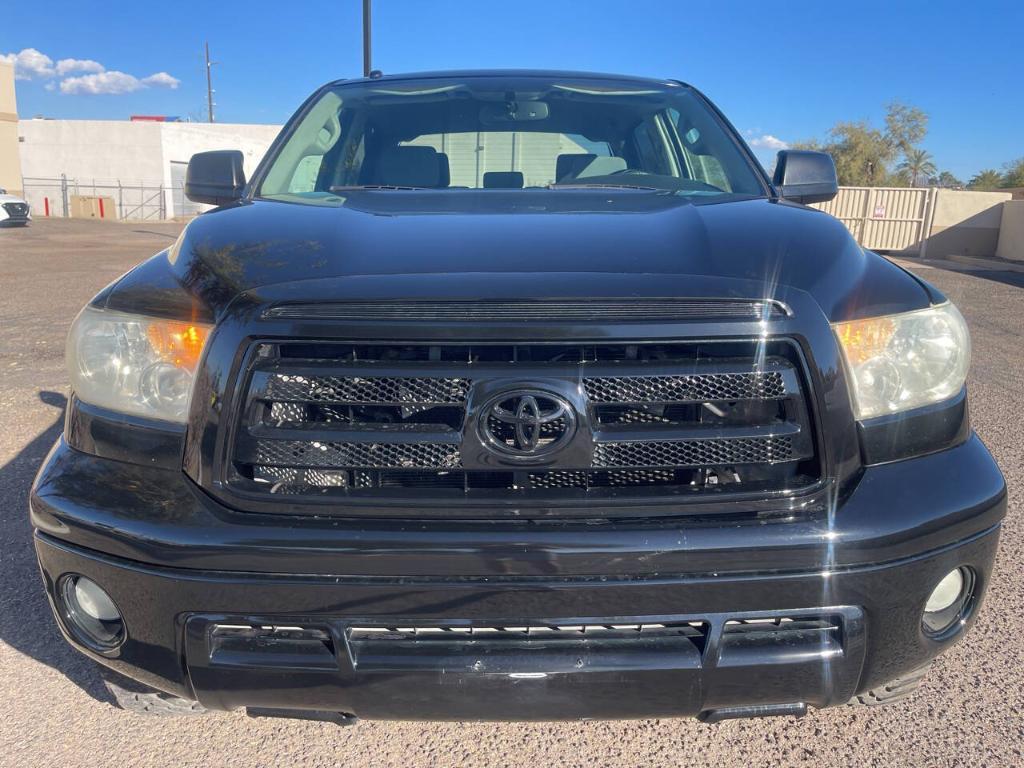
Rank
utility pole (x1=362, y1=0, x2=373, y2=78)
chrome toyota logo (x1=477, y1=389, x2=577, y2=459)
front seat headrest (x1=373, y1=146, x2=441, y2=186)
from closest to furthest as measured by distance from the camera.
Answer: chrome toyota logo (x1=477, y1=389, x2=577, y2=459) → front seat headrest (x1=373, y1=146, x2=441, y2=186) → utility pole (x1=362, y1=0, x2=373, y2=78)

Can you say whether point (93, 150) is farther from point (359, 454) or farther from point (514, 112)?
point (359, 454)

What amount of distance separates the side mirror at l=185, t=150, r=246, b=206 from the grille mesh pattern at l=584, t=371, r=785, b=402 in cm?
195

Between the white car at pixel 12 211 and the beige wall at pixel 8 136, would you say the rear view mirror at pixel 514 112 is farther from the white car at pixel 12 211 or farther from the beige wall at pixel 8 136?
the beige wall at pixel 8 136

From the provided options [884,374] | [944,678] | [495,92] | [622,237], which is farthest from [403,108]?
[944,678]

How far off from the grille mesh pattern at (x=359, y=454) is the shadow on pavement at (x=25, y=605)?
3.04 ft

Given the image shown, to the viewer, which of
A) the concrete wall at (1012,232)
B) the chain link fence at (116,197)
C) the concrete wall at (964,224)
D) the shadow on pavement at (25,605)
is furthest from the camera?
the chain link fence at (116,197)

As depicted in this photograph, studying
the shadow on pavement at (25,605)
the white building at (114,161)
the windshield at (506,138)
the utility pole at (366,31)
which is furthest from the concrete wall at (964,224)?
the white building at (114,161)

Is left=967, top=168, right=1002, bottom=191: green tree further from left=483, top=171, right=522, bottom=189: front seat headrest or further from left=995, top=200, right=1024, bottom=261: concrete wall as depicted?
left=483, top=171, right=522, bottom=189: front seat headrest

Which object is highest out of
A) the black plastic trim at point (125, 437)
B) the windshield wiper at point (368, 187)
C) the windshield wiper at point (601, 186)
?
the windshield wiper at point (601, 186)

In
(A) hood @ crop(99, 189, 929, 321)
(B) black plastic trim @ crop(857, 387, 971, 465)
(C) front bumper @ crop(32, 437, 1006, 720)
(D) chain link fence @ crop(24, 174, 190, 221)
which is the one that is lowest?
(D) chain link fence @ crop(24, 174, 190, 221)

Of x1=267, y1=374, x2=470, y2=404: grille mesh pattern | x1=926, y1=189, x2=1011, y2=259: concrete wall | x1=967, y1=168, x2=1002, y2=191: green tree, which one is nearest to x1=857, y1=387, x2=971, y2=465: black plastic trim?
x1=267, y1=374, x2=470, y2=404: grille mesh pattern

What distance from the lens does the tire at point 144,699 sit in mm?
1971

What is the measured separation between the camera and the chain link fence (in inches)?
1763

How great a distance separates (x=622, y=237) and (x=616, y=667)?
3.17 ft
